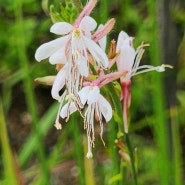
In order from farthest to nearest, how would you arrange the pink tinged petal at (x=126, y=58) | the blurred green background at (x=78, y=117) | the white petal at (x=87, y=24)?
1. the blurred green background at (x=78, y=117)
2. the pink tinged petal at (x=126, y=58)
3. the white petal at (x=87, y=24)

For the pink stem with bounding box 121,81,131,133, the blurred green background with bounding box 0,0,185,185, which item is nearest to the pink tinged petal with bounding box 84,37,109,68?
the pink stem with bounding box 121,81,131,133

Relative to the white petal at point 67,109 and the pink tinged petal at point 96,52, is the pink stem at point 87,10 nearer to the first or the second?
the pink tinged petal at point 96,52

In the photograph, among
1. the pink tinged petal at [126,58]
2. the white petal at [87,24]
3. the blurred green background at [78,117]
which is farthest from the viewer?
the blurred green background at [78,117]

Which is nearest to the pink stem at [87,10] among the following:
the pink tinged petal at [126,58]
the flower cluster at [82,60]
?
the flower cluster at [82,60]

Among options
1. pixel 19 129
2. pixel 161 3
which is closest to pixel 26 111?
pixel 19 129

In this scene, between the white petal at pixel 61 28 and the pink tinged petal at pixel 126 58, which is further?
the pink tinged petal at pixel 126 58

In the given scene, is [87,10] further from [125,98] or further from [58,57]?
[125,98]

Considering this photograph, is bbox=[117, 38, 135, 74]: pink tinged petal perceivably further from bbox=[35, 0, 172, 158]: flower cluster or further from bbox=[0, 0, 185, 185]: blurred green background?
bbox=[0, 0, 185, 185]: blurred green background
